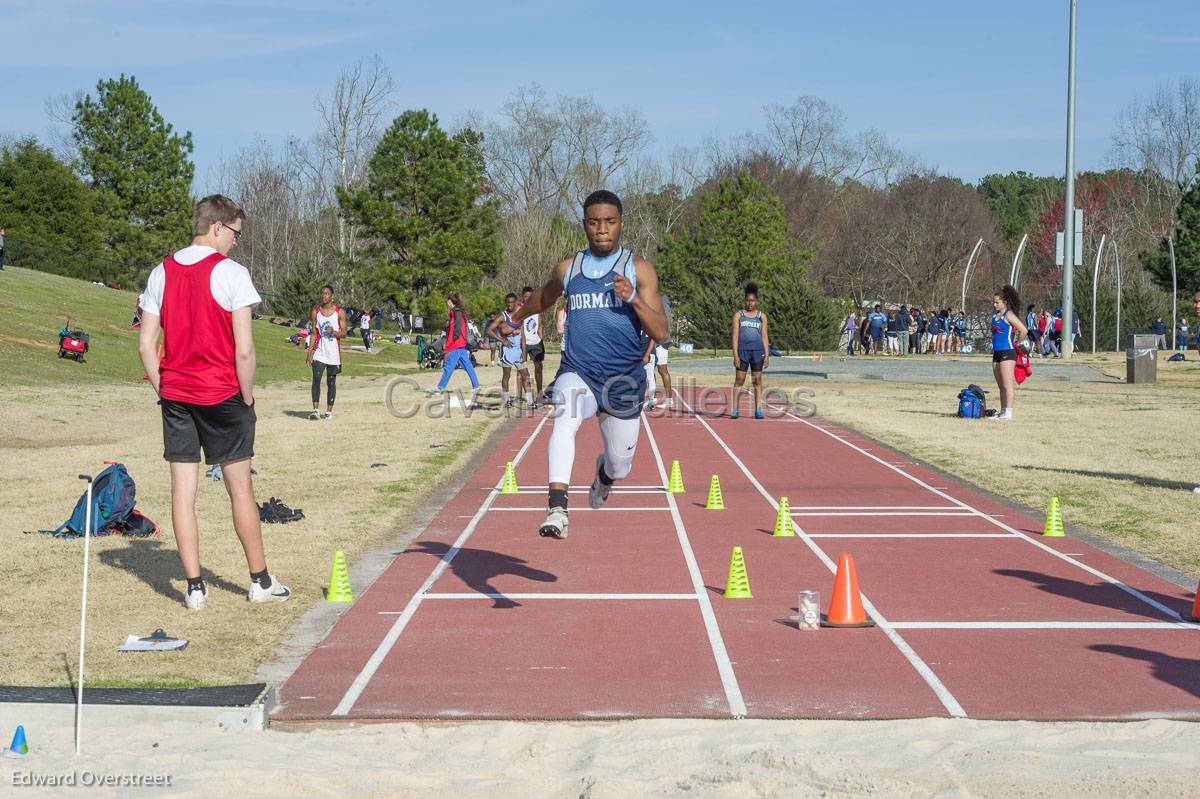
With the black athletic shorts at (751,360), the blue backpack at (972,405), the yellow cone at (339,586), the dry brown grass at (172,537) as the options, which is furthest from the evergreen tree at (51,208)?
the yellow cone at (339,586)

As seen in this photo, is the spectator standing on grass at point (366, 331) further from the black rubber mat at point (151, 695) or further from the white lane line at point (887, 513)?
the black rubber mat at point (151, 695)

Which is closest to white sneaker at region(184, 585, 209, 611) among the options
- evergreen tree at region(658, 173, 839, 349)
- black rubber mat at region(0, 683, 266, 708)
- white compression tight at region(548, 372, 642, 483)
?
black rubber mat at region(0, 683, 266, 708)

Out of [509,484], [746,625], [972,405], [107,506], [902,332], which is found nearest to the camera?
[746,625]

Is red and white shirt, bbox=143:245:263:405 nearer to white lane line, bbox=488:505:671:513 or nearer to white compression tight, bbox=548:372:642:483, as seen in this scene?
white compression tight, bbox=548:372:642:483

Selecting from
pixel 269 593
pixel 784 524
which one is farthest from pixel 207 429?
pixel 784 524

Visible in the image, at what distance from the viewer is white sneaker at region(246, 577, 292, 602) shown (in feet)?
26.0

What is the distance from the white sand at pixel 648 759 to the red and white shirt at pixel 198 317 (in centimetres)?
244

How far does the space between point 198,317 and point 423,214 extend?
5896 cm

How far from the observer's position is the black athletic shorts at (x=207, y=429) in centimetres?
744

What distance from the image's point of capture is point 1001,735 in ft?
17.8

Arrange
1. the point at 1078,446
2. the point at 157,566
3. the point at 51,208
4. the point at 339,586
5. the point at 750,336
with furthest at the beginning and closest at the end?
1. the point at 51,208
2. the point at 750,336
3. the point at 1078,446
4. the point at 157,566
5. the point at 339,586

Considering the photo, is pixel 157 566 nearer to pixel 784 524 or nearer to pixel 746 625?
pixel 746 625

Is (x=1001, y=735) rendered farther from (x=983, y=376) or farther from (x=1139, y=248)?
(x=1139, y=248)

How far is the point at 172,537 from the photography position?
1020 centimetres
